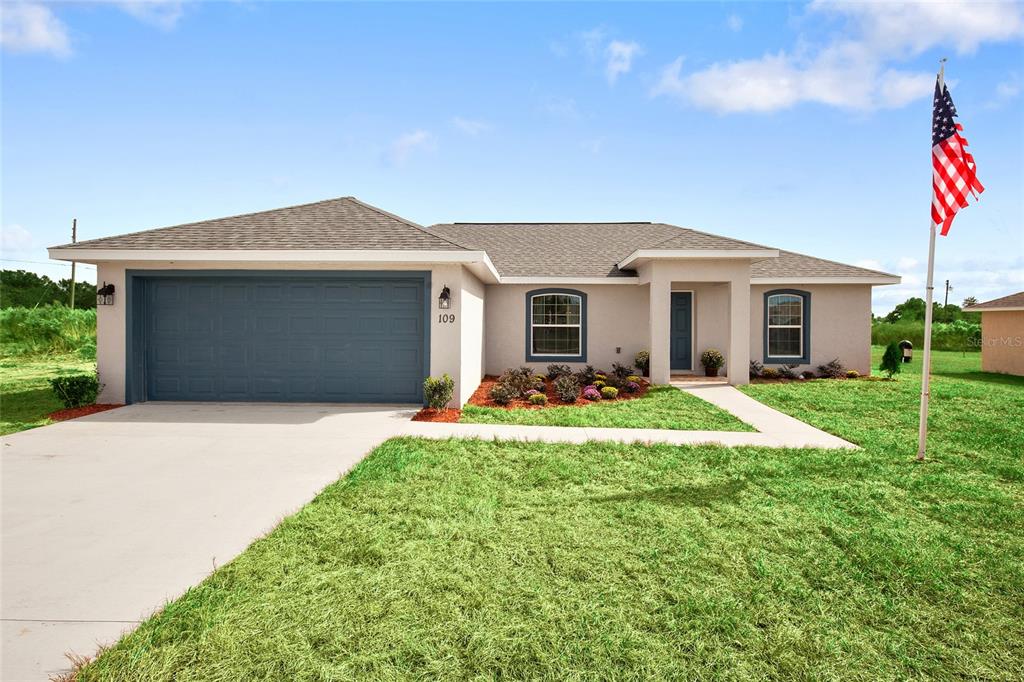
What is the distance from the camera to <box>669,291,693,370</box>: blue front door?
14.2 metres

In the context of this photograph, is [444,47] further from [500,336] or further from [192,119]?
[500,336]

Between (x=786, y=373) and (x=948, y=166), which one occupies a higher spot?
(x=948, y=166)

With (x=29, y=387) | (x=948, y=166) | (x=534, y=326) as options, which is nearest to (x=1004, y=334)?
(x=948, y=166)

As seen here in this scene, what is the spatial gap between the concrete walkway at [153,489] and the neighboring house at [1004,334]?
14.6m

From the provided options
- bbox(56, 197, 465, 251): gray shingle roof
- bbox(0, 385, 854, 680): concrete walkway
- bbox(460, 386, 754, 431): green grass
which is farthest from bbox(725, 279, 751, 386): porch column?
bbox(56, 197, 465, 251): gray shingle roof

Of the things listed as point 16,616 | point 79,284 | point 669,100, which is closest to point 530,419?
point 16,616

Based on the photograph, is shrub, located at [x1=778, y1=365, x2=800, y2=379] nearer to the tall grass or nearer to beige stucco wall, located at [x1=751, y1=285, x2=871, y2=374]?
beige stucco wall, located at [x1=751, y1=285, x2=871, y2=374]

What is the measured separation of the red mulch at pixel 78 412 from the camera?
8.55 m

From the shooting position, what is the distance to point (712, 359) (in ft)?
44.6

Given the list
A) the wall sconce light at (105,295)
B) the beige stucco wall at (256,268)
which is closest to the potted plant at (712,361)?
the beige stucco wall at (256,268)

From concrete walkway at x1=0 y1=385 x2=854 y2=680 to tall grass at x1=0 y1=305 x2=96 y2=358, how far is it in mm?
15670

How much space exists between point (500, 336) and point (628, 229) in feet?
23.4

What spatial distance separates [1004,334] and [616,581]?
72.8 feet

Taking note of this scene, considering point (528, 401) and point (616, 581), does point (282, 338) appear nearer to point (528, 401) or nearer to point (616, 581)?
point (528, 401)
